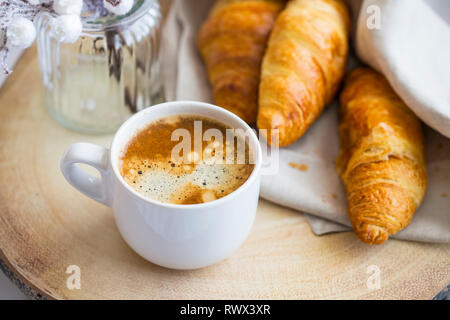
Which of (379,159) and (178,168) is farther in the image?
(379,159)

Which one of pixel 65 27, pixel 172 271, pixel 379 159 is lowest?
pixel 172 271

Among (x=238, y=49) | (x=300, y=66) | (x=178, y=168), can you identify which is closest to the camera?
(x=178, y=168)

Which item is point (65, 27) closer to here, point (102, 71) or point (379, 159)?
point (102, 71)

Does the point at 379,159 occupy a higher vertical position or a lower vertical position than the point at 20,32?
lower

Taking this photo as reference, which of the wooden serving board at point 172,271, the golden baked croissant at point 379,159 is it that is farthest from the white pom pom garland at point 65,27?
the golden baked croissant at point 379,159

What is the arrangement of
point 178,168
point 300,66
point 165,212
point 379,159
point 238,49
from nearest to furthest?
point 165,212
point 178,168
point 379,159
point 300,66
point 238,49

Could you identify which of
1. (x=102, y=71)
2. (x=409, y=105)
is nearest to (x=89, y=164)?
(x=102, y=71)

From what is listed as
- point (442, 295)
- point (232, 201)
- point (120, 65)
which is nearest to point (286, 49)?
point (120, 65)
